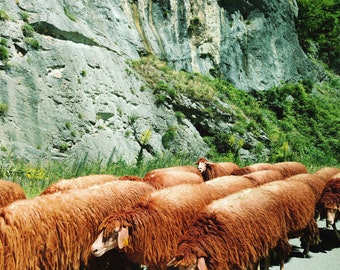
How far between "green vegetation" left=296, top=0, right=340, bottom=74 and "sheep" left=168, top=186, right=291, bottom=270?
4233 cm

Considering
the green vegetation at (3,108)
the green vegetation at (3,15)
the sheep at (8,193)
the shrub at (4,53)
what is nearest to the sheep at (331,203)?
the sheep at (8,193)

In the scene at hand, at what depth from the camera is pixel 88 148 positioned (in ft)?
47.5

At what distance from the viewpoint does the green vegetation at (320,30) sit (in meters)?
43.2

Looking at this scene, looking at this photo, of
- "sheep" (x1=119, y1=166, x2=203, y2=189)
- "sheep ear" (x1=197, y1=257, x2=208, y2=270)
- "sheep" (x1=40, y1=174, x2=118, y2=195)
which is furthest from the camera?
"sheep" (x1=119, y1=166, x2=203, y2=189)

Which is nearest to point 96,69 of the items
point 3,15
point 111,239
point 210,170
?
point 3,15

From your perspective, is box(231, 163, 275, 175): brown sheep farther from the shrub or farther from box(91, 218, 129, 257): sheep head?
the shrub

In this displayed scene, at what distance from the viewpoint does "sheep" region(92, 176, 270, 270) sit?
4.64m

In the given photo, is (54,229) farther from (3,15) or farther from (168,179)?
(3,15)

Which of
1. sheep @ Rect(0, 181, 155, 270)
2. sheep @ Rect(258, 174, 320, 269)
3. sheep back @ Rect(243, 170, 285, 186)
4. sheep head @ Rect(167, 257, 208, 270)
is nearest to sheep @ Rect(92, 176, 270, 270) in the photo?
sheep @ Rect(0, 181, 155, 270)

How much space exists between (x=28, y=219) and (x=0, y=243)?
1.45 feet

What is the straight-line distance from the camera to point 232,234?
4512 mm

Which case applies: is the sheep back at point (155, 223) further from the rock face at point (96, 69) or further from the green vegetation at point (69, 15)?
the green vegetation at point (69, 15)

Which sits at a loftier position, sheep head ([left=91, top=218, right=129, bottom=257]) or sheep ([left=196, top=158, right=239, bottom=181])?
sheep head ([left=91, top=218, right=129, bottom=257])

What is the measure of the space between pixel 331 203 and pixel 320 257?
1209 mm
